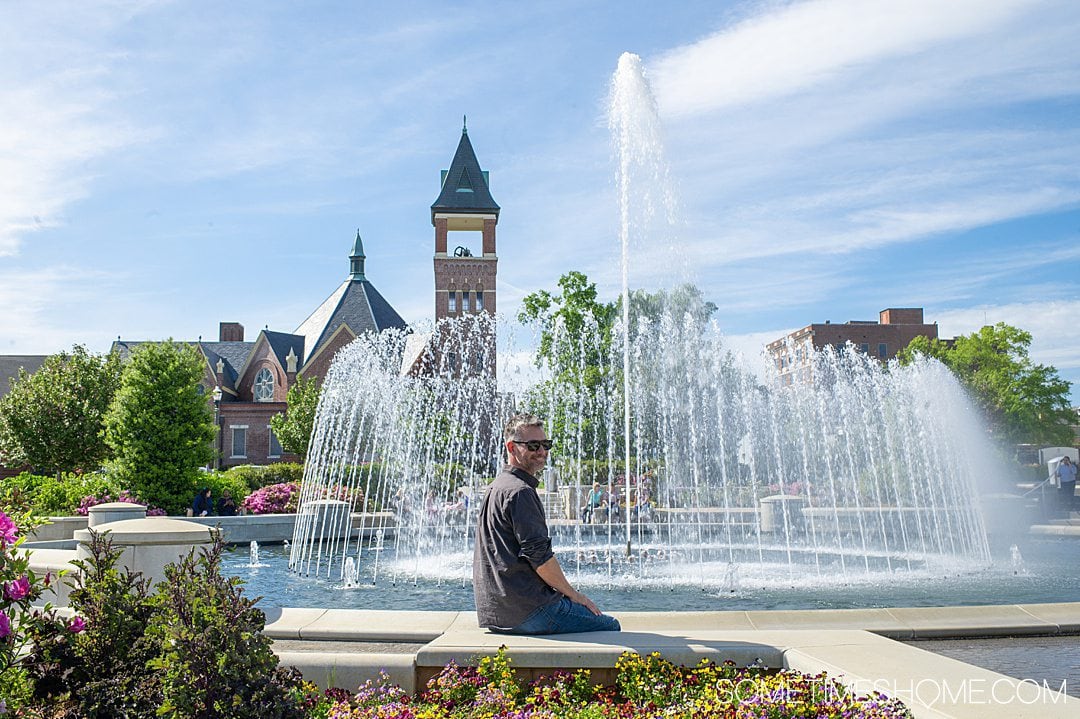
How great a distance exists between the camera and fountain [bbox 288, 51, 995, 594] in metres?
14.9

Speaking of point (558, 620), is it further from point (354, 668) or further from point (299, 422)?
point (299, 422)

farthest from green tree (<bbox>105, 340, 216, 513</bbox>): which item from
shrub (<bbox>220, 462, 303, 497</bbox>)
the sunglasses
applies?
the sunglasses

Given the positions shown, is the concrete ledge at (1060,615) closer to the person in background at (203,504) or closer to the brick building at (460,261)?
the person in background at (203,504)

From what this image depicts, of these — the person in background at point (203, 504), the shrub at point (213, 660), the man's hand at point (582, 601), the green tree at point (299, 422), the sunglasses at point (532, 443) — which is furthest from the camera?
the green tree at point (299, 422)

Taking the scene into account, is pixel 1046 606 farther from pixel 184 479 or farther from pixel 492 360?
pixel 492 360

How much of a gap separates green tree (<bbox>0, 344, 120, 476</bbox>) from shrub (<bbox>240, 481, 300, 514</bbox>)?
10.4 m

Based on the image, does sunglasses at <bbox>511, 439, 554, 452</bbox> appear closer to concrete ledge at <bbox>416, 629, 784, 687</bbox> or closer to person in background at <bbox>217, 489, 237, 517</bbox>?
concrete ledge at <bbox>416, 629, 784, 687</bbox>

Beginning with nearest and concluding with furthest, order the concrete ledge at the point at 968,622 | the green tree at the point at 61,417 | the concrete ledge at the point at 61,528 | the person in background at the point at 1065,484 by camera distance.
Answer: the concrete ledge at the point at 968,622 < the concrete ledge at the point at 61,528 < the person in background at the point at 1065,484 < the green tree at the point at 61,417

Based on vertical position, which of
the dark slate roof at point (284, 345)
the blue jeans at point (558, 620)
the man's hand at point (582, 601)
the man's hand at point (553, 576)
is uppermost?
the dark slate roof at point (284, 345)

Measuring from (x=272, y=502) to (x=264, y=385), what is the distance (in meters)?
42.2

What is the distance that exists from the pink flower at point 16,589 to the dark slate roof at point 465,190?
59.4 metres

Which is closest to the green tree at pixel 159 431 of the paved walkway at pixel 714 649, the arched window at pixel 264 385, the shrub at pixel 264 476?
the shrub at pixel 264 476

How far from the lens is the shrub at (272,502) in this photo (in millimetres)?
22594

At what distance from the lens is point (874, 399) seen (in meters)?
28.2
